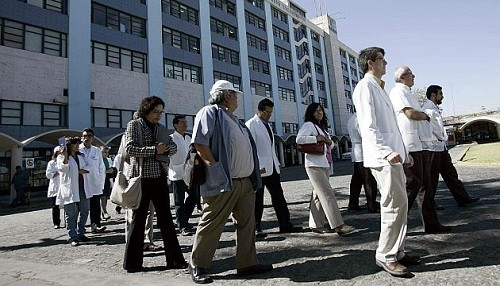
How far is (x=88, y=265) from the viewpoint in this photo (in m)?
3.74

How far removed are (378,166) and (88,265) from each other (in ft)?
11.4

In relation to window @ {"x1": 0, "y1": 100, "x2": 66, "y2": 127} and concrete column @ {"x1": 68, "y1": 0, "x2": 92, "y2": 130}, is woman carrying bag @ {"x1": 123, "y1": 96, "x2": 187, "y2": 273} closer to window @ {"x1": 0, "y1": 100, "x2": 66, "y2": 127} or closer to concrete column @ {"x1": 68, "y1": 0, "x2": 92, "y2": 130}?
window @ {"x1": 0, "y1": 100, "x2": 66, "y2": 127}

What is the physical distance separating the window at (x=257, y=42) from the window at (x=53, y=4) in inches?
758

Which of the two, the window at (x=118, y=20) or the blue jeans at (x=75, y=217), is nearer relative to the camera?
the blue jeans at (x=75, y=217)

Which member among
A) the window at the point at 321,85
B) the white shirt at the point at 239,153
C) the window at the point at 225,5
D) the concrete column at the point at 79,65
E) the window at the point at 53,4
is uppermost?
the window at the point at 225,5

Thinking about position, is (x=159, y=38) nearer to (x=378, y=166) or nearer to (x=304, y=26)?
(x=378, y=166)

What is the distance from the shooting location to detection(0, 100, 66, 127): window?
1628 centimetres

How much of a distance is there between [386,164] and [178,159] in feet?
12.3

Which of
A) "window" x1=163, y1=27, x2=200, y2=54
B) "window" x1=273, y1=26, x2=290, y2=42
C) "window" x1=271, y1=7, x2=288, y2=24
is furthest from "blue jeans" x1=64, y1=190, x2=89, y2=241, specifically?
"window" x1=271, y1=7, x2=288, y2=24

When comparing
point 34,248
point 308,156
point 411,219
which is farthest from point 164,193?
point 411,219

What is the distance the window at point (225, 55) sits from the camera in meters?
29.6

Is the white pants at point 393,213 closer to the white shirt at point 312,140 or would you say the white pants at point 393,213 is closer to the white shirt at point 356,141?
the white shirt at point 312,140

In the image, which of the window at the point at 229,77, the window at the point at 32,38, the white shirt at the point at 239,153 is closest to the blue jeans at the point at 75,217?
the white shirt at the point at 239,153

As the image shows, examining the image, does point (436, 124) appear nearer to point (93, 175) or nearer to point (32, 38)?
point (93, 175)
